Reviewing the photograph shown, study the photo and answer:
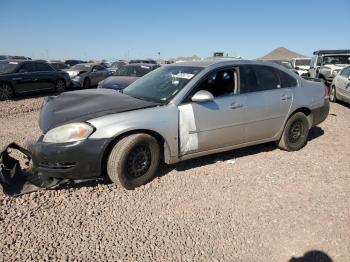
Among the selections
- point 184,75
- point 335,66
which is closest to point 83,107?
point 184,75

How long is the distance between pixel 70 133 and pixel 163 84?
5.59 feet

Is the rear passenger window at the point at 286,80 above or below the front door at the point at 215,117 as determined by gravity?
above

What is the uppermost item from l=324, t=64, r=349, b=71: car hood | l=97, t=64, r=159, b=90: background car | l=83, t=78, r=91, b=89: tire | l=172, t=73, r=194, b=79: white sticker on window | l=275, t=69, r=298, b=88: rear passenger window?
l=172, t=73, r=194, b=79: white sticker on window

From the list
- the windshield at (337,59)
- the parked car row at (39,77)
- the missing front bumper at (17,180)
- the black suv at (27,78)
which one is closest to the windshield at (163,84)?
the missing front bumper at (17,180)

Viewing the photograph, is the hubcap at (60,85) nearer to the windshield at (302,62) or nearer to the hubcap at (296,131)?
the hubcap at (296,131)

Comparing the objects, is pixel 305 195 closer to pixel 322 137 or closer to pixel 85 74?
pixel 322 137

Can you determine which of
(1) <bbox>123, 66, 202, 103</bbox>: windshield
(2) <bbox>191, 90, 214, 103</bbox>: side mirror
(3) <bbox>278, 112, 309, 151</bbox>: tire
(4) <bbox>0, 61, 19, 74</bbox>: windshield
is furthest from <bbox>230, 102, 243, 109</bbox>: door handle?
(4) <bbox>0, 61, 19, 74</bbox>: windshield

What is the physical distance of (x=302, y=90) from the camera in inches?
235

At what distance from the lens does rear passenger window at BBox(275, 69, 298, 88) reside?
18.9ft

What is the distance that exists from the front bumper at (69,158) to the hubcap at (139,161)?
0.37 meters

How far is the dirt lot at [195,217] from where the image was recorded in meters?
3.11

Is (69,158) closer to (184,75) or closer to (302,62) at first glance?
(184,75)

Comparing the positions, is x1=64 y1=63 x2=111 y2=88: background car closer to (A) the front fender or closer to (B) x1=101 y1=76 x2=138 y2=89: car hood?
(B) x1=101 y1=76 x2=138 y2=89: car hood

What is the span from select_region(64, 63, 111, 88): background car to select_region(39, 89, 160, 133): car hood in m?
11.5
